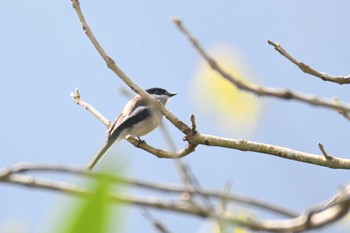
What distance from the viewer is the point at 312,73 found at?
327 cm

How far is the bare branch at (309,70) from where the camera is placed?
308cm

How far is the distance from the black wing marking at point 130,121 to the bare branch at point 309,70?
3.85 metres

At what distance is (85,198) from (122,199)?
→ 73 millimetres

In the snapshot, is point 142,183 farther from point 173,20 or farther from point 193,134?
point 193,134

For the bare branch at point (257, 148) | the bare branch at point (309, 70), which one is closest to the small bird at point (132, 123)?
the bare branch at point (257, 148)

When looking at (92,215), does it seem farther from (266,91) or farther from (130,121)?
(130,121)

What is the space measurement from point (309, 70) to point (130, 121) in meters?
4.28

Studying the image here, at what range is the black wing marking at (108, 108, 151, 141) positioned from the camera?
22.9 ft

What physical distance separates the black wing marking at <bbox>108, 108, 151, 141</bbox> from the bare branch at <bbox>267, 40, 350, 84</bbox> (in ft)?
12.6

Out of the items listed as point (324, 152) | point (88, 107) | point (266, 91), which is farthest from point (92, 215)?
point (88, 107)

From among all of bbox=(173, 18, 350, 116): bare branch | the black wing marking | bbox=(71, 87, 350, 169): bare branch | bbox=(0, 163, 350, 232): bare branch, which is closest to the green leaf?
bbox=(0, 163, 350, 232): bare branch

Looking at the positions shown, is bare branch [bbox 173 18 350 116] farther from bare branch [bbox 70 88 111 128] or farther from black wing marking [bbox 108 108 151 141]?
black wing marking [bbox 108 108 151 141]

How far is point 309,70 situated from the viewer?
3.25 meters

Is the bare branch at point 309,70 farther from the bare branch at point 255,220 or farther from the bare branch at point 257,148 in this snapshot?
the bare branch at point 255,220
